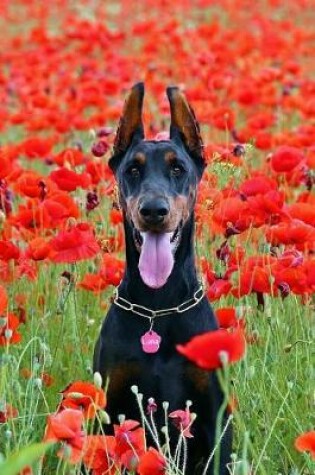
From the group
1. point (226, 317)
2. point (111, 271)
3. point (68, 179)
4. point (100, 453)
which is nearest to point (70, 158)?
point (68, 179)

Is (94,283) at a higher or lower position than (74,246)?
lower

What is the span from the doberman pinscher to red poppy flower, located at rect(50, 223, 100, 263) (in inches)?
4.6

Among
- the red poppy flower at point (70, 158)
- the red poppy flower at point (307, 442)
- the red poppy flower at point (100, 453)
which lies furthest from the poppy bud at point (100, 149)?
the red poppy flower at point (307, 442)

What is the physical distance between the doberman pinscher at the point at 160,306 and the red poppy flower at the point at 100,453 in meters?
0.62

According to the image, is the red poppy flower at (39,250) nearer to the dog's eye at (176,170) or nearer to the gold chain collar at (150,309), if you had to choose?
the gold chain collar at (150,309)

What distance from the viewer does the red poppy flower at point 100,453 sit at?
2.81m

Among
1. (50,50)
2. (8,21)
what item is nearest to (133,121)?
(50,50)

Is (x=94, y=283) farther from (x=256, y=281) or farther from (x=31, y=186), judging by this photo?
(x=256, y=281)

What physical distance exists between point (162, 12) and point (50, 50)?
4.73m

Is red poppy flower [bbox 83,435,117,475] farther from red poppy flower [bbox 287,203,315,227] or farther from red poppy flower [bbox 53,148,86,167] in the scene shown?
red poppy flower [bbox 53,148,86,167]

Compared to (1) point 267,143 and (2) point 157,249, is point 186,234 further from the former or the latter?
(1) point 267,143

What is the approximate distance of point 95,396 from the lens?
2.83m

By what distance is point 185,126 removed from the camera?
12.6ft

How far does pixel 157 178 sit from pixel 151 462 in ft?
3.64
